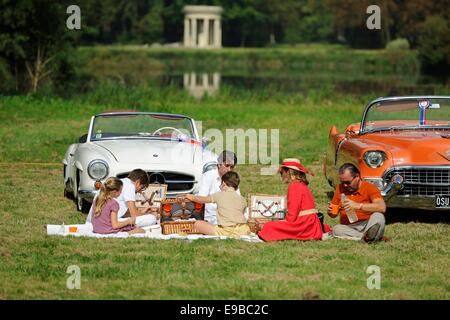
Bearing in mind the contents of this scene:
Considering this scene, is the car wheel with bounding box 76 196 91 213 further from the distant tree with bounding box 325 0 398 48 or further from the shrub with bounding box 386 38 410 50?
the distant tree with bounding box 325 0 398 48

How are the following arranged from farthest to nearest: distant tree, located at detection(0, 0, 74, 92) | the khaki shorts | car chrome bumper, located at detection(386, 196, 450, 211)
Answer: distant tree, located at detection(0, 0, 74, 92) < car chrome bumper, located at detection(386, 196, 450, 211) < the khaki shorts

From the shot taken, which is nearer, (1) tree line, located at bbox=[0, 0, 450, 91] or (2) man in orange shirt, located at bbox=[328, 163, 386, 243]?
(2) man in orange shirt, located at bbox=[328, 163, 386, 243]

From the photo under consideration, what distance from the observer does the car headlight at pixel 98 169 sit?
39.3 ft

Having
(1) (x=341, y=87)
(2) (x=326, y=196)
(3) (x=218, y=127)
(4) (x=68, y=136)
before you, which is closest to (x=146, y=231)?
(2) (x=326, y=196)

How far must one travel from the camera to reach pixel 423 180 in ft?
38.0

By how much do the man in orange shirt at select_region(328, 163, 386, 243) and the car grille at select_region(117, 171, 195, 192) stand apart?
2.35 metres

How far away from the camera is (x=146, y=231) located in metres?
10.8

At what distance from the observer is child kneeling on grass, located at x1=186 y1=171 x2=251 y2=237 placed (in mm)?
10539

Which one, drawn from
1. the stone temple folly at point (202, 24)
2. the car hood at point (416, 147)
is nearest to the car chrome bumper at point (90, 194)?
the car hood at point (416, 147)

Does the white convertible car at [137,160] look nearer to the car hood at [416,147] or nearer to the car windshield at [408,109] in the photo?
the car hood at [416,147]

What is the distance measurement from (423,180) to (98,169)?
3837 millimetres

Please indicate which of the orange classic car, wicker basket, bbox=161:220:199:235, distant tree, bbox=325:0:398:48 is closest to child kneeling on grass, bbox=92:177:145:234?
wicker basket, bbox=161:220:199:235

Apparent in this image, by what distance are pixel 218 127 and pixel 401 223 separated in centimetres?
1205

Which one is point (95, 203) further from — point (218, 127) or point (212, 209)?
point (218, 127)
